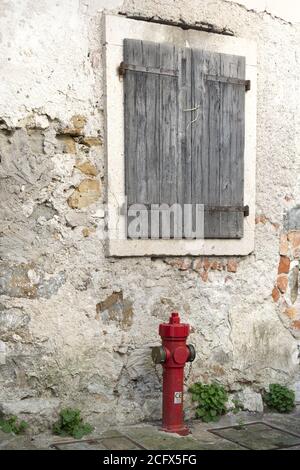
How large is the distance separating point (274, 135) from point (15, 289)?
235 cm

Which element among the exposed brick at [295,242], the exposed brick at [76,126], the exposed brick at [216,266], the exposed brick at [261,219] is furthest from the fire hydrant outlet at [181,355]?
the exposed brick at [76,126]

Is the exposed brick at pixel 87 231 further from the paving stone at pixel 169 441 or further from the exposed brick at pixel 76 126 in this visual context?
the paving stone at pixel 169 441

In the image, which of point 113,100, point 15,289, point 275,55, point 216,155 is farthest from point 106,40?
point 15,289

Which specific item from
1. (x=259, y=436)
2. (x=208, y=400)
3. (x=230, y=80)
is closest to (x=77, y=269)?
(x=208, y=400)

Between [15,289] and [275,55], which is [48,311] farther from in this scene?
[275,55]

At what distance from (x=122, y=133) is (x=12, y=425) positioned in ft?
6.69

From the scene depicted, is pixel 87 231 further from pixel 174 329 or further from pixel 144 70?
pixel 144 70

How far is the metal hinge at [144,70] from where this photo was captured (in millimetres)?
3991

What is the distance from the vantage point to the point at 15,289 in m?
3.75

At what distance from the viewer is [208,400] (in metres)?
4.24

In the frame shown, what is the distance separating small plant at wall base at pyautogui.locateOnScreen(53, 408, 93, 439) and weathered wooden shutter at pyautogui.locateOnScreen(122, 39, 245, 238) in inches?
57.5

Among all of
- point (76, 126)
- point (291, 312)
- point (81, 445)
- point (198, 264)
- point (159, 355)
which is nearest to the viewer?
point (81, 445)

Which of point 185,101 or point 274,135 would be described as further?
point 274,135
